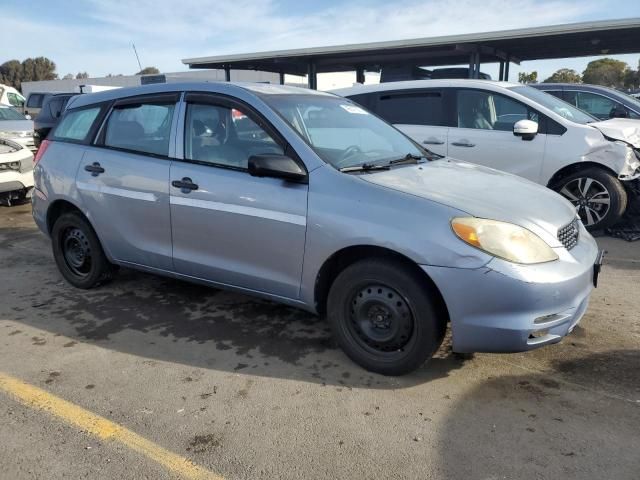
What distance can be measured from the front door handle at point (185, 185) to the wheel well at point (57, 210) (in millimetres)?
1292

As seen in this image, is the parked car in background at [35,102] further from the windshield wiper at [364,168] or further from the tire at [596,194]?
the windshield wiper at [364,168]

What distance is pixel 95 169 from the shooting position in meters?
4.33

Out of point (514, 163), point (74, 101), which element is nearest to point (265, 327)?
point (74, 101)

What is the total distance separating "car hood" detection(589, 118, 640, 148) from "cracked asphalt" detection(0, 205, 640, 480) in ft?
8.61

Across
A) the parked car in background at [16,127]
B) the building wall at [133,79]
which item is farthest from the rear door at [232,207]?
the building wall at [133,79]

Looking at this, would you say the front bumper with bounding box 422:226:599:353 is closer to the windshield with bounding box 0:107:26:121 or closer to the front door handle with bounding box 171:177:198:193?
the front door handle with bounding box 171:177:198:193

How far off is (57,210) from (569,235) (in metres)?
4.20

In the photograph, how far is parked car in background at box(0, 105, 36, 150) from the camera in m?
11.2

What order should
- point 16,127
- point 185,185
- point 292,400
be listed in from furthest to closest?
point 16,127
point 185,185
point 292,400

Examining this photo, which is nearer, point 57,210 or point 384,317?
point 384,317

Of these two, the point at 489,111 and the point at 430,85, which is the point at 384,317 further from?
the point at 430,85

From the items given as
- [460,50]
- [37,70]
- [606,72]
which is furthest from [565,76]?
[37,70]

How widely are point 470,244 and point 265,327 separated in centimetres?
178

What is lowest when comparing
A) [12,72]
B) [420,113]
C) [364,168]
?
[364,168]
